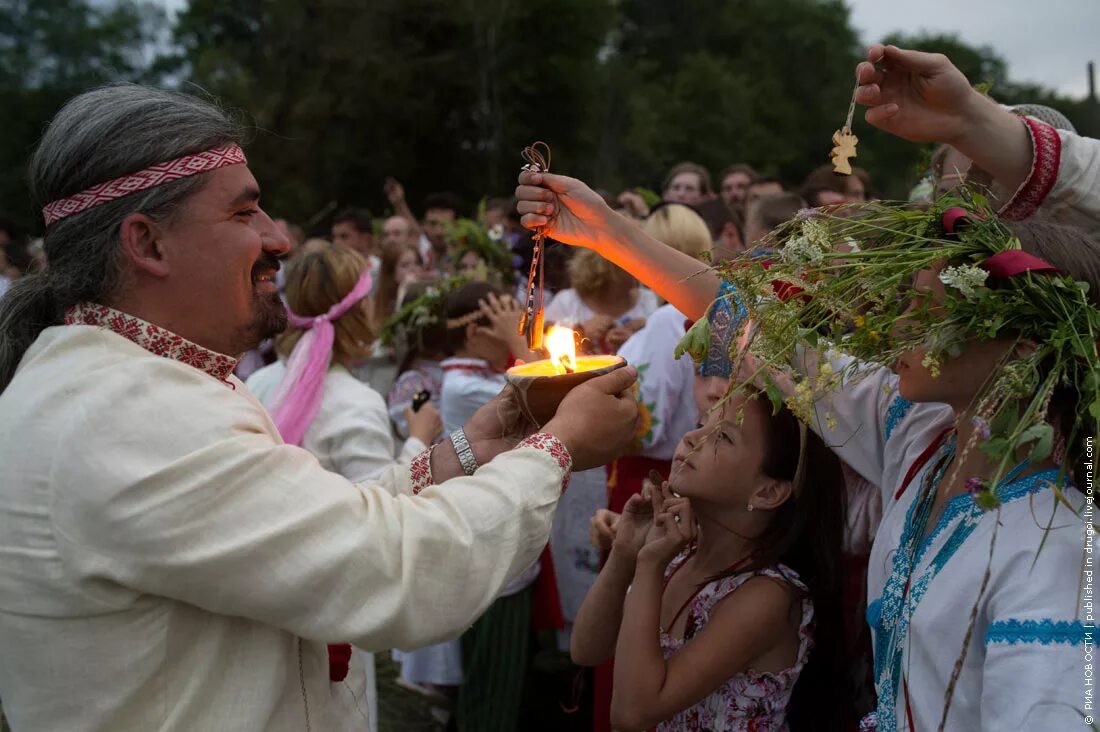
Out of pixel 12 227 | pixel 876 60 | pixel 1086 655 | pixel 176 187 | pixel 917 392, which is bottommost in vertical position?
pixel 12 227

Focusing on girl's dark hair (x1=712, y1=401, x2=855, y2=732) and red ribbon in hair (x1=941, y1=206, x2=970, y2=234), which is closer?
red ribbon in hair (x1=941, y1=206, x2=970, y2=234)

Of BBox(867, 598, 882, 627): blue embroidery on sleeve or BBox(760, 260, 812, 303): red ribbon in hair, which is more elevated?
BBox(760, 260, 812, 303): red ribbon in hair

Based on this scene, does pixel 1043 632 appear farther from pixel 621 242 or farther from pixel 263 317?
pixel 263 317

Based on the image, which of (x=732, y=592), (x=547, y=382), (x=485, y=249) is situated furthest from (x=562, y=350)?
(x=485, y=249)

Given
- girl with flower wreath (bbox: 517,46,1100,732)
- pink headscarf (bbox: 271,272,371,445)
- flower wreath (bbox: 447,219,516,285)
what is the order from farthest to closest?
flower wreath (bbox: 447,219,516,285) < pink headscarf (bbox: 271,272,371,445) < girl with flower wreath (bbox: 517,46,1100,732)

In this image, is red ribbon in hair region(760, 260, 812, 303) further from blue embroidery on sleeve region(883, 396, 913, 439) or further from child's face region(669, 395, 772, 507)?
child's face region(669, 395, 772, 507)

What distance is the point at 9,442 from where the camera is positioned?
1.82 meters

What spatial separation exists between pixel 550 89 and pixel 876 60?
27.2 metres

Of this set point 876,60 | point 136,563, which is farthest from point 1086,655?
point 136,563

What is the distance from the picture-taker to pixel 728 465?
2.76 meters

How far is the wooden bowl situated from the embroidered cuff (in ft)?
0.35

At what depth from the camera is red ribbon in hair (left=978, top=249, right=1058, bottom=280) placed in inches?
69.0

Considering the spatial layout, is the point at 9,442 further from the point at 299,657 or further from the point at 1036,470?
the point at 1036,470

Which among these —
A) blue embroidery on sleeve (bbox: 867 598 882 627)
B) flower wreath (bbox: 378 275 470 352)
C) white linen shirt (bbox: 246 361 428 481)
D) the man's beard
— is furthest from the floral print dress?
flower wreath (bbox: 378 275 470 352)
